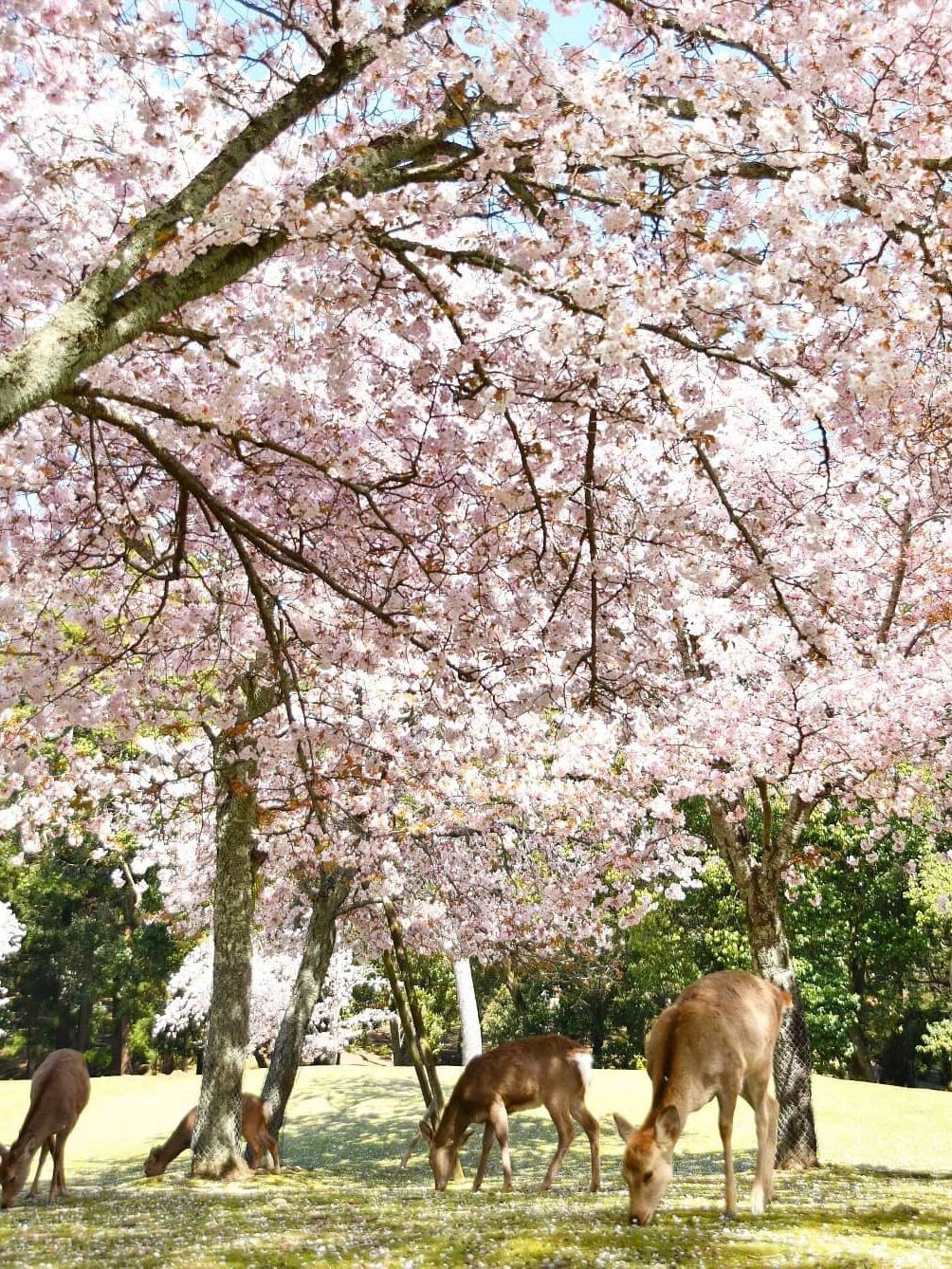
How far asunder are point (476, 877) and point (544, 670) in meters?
10.3

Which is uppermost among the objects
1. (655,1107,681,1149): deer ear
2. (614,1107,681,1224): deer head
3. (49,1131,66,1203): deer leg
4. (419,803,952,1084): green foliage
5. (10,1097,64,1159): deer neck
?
(419,803,952,1084): green foliage

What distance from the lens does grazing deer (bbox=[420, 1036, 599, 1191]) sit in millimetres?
11102

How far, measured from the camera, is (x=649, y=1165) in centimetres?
713

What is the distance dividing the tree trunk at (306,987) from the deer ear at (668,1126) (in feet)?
32.7

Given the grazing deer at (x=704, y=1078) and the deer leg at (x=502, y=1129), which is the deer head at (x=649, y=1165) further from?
the deer leg at (x=502, y=1129)

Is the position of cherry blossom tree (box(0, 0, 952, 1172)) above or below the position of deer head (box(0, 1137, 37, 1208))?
above

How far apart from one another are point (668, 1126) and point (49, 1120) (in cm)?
751

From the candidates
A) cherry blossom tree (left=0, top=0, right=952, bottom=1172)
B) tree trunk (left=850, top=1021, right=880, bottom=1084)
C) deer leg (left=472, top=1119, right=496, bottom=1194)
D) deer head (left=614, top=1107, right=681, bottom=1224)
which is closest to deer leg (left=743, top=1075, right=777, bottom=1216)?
deer head (left=614, top=1107, right=681, bottom=1224)

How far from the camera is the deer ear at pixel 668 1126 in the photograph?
7238 mm

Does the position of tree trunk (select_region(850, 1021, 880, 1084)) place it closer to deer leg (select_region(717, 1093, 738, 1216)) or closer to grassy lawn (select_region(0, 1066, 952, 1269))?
grassy lawn (select_region(0, 1066, 952, 1269))

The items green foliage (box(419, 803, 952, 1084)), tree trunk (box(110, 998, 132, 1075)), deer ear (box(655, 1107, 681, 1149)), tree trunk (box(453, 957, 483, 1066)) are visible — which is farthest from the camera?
tree trunk (box(110, 998, 132, 1075))

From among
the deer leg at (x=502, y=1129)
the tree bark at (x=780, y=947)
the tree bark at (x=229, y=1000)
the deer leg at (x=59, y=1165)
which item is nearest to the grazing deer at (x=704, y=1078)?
the deer leg at (x=502, y=1129)

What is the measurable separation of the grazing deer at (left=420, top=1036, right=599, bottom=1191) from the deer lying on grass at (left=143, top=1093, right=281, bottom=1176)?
4484 millimetres

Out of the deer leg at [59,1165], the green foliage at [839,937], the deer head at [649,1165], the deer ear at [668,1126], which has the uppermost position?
the green foliage at [839,937]
